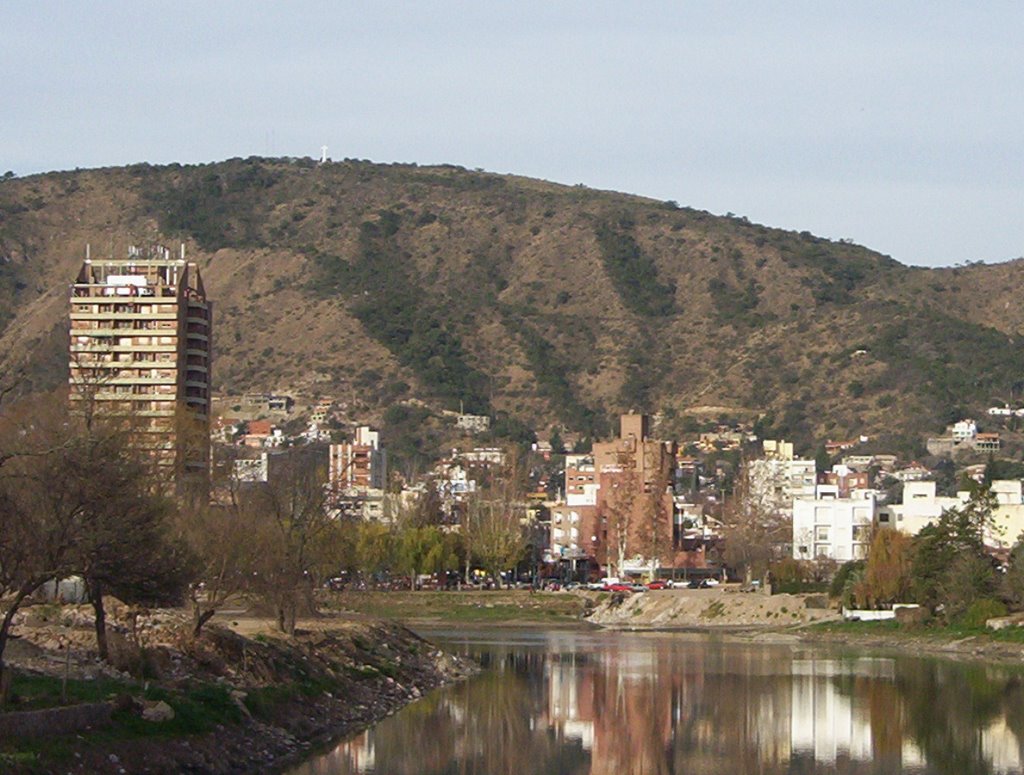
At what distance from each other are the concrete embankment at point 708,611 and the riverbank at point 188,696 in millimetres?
48250

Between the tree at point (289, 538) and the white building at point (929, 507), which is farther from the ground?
the white building at point (929, 507)

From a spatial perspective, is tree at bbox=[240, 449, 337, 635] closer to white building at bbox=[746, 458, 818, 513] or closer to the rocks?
the rocks

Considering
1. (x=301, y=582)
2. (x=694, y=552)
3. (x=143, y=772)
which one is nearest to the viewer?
(x=143, y=772)

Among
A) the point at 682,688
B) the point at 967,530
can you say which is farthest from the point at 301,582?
the point at 967,530

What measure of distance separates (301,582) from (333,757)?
1839 centimetres

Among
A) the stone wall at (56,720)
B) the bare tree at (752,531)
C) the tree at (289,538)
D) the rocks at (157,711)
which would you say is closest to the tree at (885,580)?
the bare tree at (752,531)

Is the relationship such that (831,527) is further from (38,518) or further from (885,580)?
(38,518)

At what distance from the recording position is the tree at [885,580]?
107625 millimetres

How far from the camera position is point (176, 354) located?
127375mm

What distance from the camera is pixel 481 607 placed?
12388 cm

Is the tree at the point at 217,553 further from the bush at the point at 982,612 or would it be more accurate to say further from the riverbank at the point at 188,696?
the bush at the point at 982,612

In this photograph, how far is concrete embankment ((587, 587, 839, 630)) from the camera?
4405 inches

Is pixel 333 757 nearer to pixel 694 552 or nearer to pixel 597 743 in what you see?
pixel 597 743

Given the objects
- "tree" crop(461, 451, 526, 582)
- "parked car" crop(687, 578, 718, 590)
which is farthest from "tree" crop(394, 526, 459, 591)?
"parked car" crop(687, 578, 718, 590)
